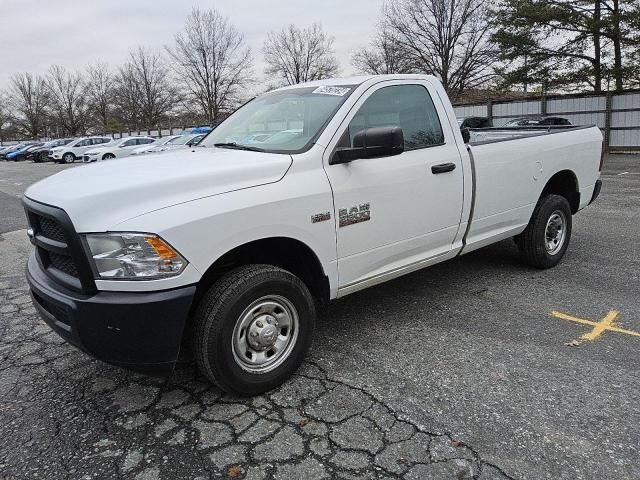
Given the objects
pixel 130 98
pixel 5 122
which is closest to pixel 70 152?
pixel 130 98

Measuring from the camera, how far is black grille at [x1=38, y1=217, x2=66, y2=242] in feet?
9.26

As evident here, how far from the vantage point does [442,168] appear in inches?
156

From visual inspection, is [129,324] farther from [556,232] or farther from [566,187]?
[566,187]

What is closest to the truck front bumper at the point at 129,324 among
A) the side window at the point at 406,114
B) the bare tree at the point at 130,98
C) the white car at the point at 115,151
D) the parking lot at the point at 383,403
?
the parking lot at the point at 383,403

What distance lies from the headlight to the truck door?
116 centimetres

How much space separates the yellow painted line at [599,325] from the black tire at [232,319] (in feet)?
7.23

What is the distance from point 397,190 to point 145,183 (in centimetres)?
170

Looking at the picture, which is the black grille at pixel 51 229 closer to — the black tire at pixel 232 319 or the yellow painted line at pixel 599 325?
the black tire at pixel 232 319

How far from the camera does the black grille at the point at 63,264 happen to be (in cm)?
283

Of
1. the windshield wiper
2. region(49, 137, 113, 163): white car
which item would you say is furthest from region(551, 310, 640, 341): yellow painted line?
region(49, 137, 113, 163): white car

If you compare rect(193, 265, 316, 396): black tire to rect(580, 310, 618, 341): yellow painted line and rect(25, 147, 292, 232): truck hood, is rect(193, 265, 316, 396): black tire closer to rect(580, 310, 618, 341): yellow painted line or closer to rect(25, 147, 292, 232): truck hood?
rect(25, 147, 292, 232): truck hood

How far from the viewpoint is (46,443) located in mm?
2738

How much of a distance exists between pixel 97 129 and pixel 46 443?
7971 cm

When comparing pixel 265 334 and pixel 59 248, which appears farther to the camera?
pixel 265 334
